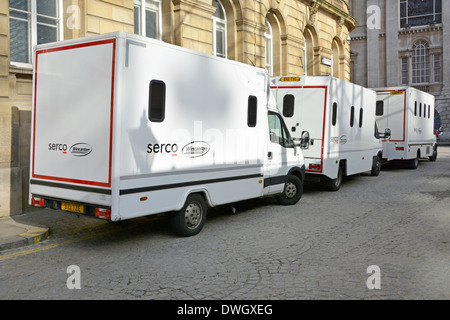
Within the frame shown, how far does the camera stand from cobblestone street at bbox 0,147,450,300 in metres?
4.74

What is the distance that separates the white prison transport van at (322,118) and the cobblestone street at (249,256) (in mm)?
2172

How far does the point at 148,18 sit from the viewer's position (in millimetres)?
13312

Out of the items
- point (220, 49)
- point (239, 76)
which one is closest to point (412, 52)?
point (220, 49)

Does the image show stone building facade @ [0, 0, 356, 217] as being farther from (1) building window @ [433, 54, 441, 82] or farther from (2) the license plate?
(1) building window @ [433, 54, 441, 82]

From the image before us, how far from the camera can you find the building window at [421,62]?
43.1 metres

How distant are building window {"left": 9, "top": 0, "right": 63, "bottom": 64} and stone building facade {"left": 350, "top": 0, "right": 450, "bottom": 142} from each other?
38109 mm

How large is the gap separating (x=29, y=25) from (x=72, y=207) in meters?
5.26

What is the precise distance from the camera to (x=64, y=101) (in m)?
6.55

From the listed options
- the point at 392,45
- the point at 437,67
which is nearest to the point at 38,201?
the point at 437,67

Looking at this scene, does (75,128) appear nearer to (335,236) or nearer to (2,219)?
(2,219)

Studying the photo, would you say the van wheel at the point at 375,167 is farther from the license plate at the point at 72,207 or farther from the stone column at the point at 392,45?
the stone column at the point at 392,45

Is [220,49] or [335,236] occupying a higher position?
[220,49]

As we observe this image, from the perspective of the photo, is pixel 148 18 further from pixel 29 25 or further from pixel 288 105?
pixel 288 105

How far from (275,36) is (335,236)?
14.2 metres
